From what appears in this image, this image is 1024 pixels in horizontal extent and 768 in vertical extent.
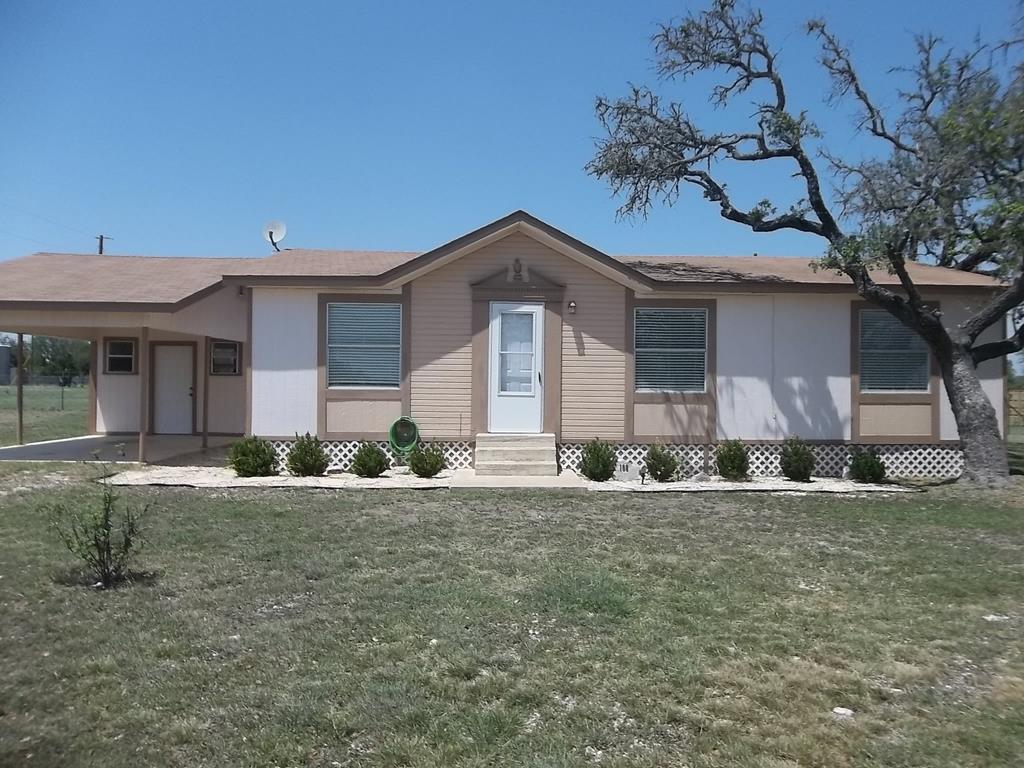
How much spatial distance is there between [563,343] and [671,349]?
5.97 feet

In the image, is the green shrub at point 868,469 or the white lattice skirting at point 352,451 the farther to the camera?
the white lattice skirting at point 352,451

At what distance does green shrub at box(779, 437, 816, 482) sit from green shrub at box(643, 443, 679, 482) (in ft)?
5.69

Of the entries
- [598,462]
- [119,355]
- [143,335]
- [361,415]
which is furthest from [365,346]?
[119,355]

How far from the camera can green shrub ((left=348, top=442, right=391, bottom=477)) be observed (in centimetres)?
1130

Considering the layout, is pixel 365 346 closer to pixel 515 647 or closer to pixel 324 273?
pixel 324 273

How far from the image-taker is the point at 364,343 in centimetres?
1241

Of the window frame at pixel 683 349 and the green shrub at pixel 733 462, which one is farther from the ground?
the window frame at pixel 683 349

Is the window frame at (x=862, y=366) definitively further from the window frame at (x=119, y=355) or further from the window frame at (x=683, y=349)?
the window frame at (x=119, y=355)

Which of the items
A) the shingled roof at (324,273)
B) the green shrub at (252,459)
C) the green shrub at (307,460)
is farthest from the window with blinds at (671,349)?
the green shrub at (252,459)

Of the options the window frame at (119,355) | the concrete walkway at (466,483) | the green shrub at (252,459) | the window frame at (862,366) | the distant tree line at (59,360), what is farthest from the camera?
the distant tree line at (59,360)

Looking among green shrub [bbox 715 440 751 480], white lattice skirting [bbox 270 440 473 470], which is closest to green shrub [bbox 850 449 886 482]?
green shrub [bbox 715 440 751 480]

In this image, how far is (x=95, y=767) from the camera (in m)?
3.22

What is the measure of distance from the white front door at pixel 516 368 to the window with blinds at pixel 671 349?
166 centimetres

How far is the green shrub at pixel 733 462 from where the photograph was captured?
38.8 ft
